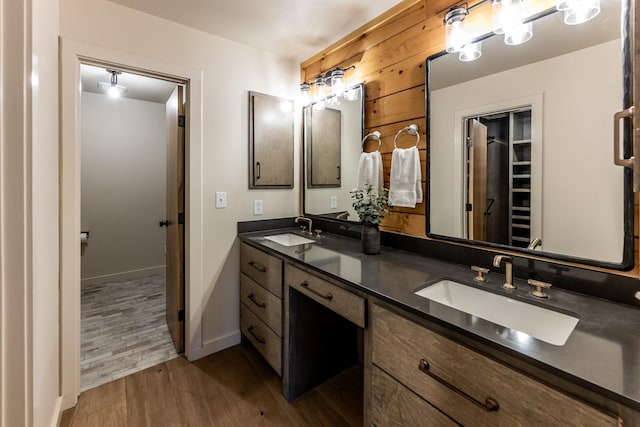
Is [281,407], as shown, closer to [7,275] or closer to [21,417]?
[21,417]

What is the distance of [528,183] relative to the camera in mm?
1249

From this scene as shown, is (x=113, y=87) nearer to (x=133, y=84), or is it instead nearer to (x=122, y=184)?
(x=133, y=84)

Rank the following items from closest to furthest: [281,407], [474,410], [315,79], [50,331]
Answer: [474,410] < [50,331] < [281,407] < [315,79]

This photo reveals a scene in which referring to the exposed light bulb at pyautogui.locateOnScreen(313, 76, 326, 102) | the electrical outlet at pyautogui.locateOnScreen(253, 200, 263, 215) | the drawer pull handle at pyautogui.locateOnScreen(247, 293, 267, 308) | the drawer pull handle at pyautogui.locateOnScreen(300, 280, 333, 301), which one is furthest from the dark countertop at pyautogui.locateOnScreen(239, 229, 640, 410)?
the exposed light bulb at pyautogui.locateOnScreen(313, 76, 326, 102)

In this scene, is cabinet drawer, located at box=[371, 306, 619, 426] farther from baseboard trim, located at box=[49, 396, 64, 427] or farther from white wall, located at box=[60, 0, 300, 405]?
baseboard trim, located at box=[49, 396, 64, 427]

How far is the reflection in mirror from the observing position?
2.09 meters

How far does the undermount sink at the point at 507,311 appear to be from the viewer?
3.17 ft

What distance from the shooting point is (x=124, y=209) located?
3.75m

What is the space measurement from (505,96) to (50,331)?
2405 millimetres

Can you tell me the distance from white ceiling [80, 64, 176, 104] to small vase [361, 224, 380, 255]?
2.35m

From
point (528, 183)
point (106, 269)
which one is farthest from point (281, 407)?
point (106, 269)

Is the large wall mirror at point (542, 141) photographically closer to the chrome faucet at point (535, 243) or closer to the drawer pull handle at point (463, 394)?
the chrome faucet at point (535, 243)

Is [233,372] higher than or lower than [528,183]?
lower

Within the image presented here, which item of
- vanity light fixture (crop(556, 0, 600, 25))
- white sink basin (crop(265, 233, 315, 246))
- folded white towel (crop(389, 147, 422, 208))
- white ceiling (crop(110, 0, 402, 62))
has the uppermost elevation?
white ceiling (crop(110, 0, 402, 62))
